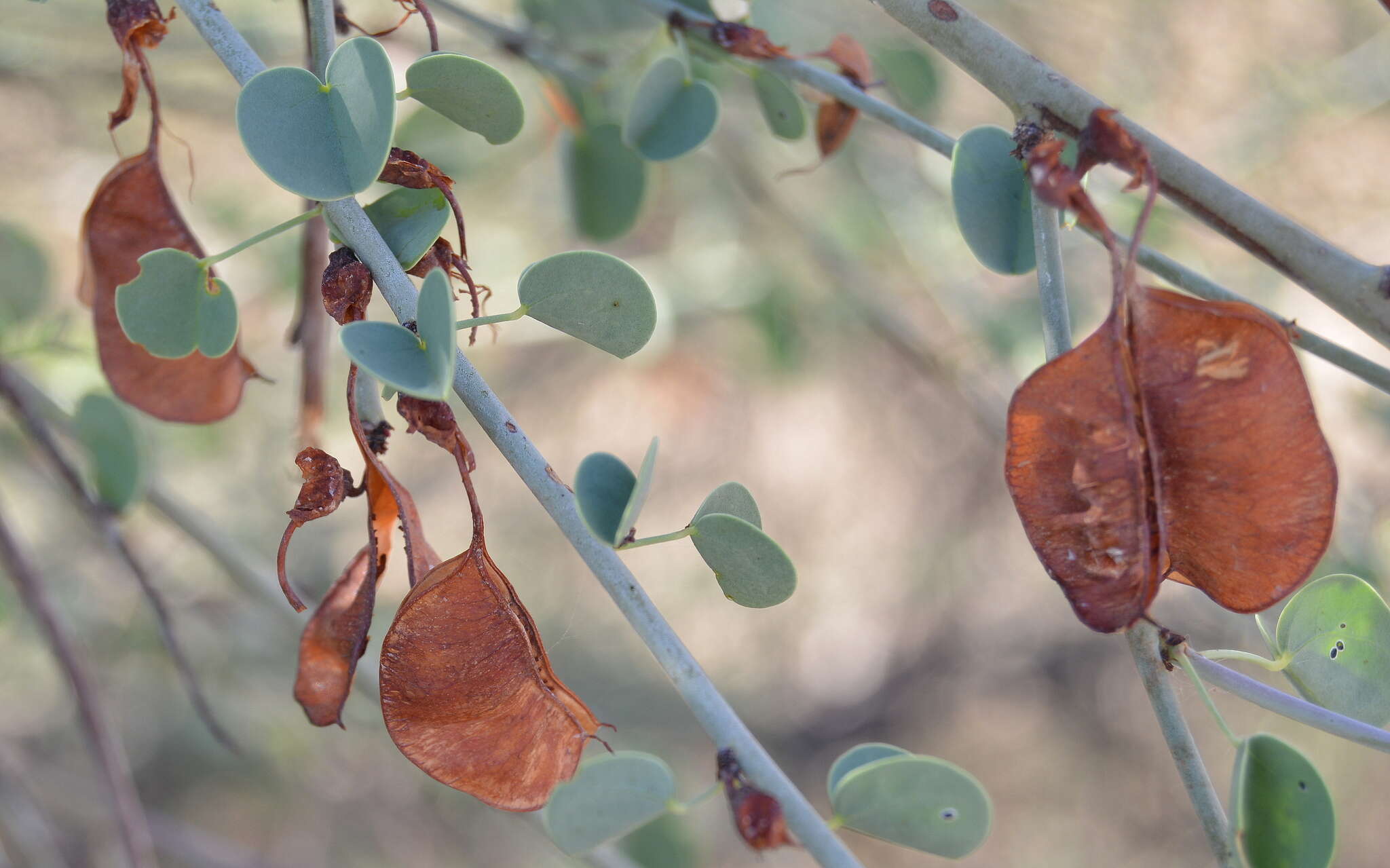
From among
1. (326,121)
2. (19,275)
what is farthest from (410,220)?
(19,275)

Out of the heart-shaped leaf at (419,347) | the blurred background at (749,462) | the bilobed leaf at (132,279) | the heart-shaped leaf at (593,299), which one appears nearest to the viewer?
the heart-shaped leaf at (419,347)

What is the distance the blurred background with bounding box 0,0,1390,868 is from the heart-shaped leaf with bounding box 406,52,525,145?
2.49ft

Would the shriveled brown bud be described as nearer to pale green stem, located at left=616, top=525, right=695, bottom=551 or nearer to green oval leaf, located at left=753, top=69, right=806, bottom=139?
pale green stem, located at left=616, top=525, right=695, bottom=551

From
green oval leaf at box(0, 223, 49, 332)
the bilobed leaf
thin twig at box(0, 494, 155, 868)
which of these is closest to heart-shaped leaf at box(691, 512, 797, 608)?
the bilobed leaf

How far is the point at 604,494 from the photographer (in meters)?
0.43

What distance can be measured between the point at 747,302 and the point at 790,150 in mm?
321

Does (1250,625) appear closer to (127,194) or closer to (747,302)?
(747,302)

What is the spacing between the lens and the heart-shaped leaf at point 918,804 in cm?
42

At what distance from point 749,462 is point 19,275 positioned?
71.0 inches

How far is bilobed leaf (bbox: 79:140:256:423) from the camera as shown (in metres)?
0.58

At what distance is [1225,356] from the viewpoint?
399 millimetres

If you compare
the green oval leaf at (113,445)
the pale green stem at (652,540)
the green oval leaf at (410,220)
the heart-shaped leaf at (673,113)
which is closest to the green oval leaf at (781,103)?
the heart-shaped leaf at (673,113)

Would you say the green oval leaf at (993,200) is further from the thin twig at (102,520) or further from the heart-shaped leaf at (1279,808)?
the thin twig at (102,520)

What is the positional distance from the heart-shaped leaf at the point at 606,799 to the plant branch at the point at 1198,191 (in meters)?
0.34
